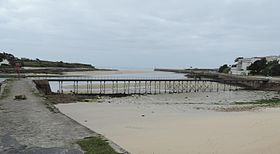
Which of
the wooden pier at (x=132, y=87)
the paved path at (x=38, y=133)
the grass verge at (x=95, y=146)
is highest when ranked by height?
the grass verge at (x=95, y=146)

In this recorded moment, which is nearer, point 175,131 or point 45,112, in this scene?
point 175,131

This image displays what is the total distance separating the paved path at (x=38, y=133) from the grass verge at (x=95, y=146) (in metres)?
0.19

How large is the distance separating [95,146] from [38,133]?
2.37 m

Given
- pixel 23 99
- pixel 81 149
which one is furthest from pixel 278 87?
pixel 81 149

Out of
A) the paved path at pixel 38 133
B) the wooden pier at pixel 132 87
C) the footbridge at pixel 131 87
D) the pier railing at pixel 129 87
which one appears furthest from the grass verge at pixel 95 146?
the pier railing at pixel 129 87

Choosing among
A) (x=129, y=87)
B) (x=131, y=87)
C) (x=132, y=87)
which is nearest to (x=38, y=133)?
(x=129, y=87)

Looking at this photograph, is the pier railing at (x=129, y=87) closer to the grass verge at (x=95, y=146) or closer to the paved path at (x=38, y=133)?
the paved path at (x=38, y=133)

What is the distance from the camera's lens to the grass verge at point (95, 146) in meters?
7.54

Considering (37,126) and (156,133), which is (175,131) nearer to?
(156,133)

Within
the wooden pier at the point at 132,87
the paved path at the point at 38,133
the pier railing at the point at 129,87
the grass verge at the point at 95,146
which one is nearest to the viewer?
the grass verge at the point at 95,146

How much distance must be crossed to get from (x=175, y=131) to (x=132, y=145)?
2.57 metres

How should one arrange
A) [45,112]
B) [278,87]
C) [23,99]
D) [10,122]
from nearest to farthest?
[10,122], [45,112], [23,99], [278,87]

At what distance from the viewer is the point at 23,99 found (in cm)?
1934

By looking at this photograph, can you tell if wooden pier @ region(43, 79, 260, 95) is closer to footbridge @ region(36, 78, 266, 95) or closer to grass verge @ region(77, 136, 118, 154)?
footbridge @ region(36, 78, 266, 95)
